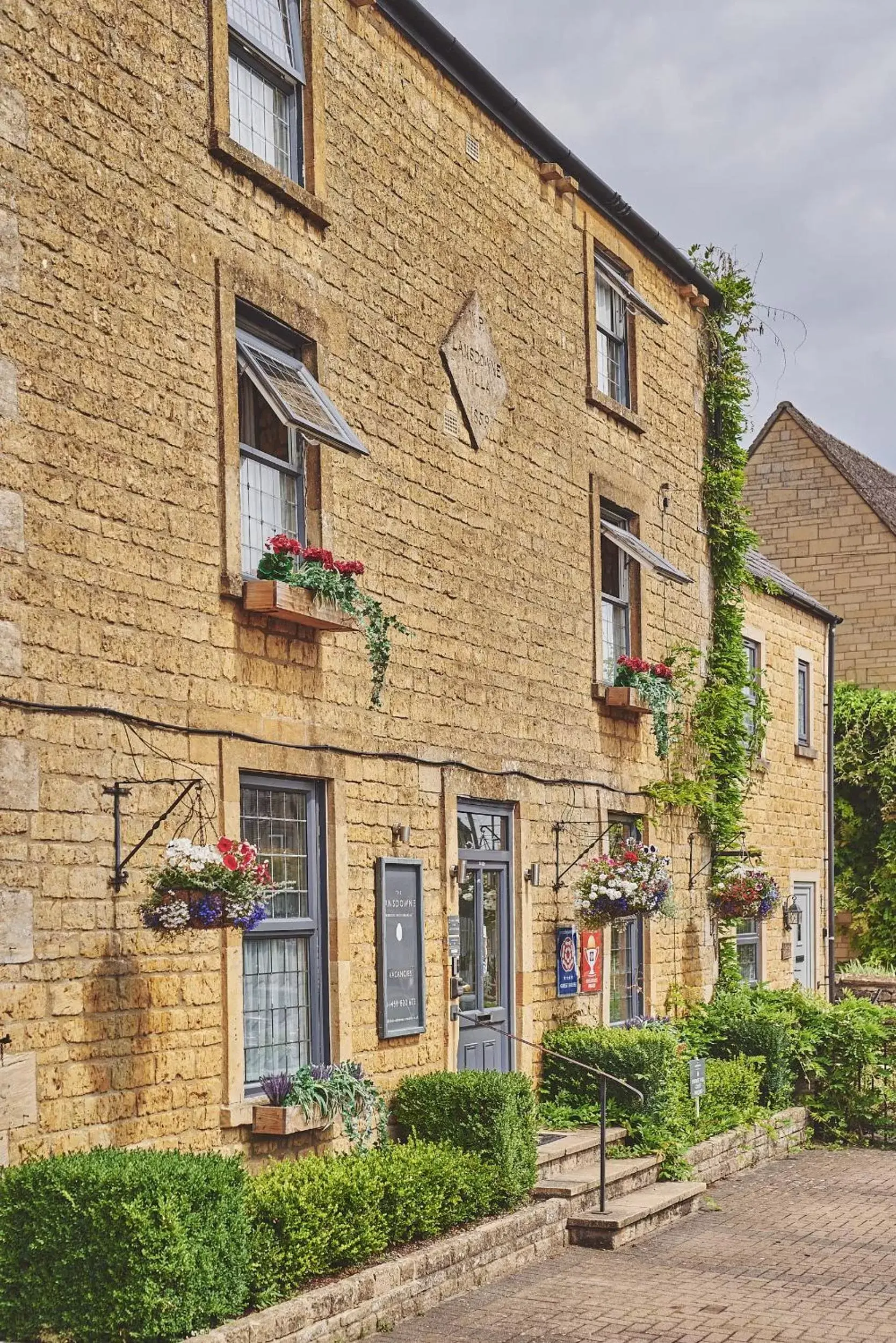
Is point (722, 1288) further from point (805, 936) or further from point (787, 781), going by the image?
point (805, 936)

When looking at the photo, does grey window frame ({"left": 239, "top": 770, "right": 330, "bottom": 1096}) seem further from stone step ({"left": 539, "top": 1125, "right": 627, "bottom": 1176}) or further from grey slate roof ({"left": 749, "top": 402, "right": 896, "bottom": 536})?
grey slate roof ({"left": 749, "top": 402, "right": 896, "bottom": 536})

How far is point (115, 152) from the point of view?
8.73 meters

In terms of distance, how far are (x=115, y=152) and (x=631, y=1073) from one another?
7.79 m

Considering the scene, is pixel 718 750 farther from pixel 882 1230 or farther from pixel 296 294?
pixel 296 294

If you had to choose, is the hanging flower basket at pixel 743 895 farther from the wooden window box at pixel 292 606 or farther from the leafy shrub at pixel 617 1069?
the wooden window box at pixel 292 606

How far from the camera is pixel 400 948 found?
1096cm

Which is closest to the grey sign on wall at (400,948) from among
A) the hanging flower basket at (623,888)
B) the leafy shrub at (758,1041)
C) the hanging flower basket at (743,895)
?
the hanging flower basket at (623,888)

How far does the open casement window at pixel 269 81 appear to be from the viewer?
1009 centimetres

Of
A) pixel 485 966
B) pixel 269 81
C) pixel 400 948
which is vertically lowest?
pixel 485 966

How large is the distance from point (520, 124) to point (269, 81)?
3519 mm

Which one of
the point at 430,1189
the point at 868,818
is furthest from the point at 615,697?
the point at 868,818

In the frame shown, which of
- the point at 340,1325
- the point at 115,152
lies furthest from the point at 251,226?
the point at 340,1325

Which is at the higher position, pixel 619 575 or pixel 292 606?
pixel 619 575

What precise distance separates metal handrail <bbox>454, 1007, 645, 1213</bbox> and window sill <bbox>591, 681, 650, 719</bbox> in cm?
316
